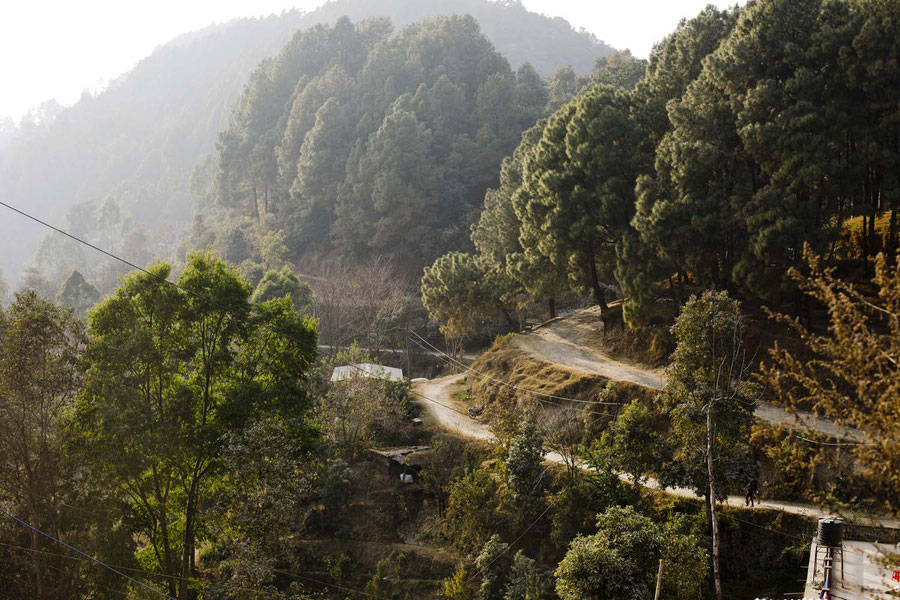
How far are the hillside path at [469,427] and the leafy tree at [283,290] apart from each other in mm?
11776

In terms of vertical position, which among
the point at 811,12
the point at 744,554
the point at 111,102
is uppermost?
the point at 111,102

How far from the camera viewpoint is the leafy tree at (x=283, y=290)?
40719mm

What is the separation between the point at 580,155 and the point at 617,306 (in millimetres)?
6925

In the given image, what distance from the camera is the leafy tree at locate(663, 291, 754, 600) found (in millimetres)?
14594

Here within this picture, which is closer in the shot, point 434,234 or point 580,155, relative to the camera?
point 580,155

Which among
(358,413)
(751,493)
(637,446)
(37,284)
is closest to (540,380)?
(358,413)

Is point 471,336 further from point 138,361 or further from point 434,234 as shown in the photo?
point 138,361

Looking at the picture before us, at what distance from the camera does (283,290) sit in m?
40.8

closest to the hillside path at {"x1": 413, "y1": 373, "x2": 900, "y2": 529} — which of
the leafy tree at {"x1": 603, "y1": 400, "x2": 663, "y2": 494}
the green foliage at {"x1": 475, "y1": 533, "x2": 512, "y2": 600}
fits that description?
the leafy tree at {"x1": 603, "y1": 400, "x2": 663, "y2": 494}

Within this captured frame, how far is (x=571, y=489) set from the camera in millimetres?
18094

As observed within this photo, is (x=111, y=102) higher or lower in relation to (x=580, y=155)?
higher

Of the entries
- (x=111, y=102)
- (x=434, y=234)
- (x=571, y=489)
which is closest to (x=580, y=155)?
(x=571, y=489)

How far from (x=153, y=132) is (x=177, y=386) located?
457ft

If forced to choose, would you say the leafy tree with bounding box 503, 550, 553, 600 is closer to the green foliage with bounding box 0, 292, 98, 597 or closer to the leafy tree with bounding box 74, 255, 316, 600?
the leafy tree with bounding box 74, 255, 316, 600
